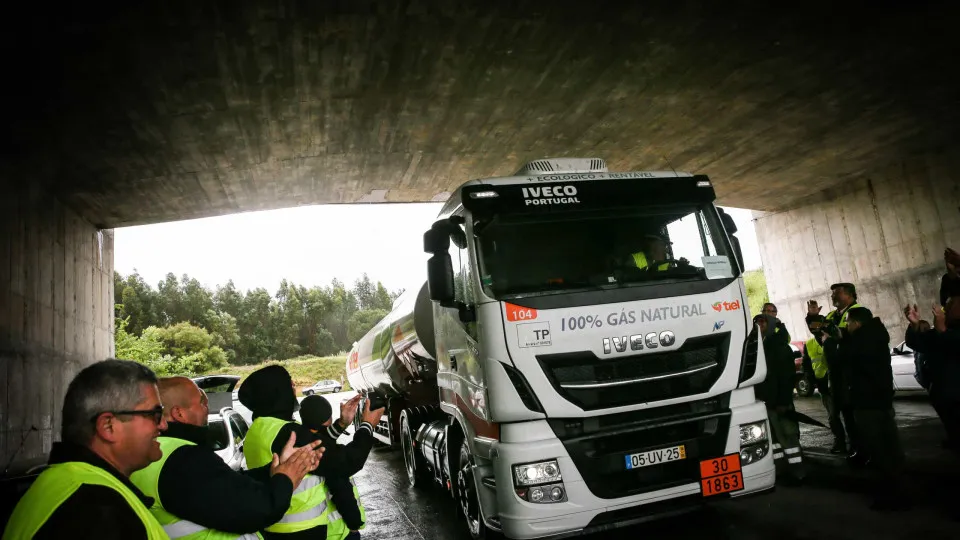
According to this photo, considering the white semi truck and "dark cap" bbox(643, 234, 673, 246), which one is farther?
"dark cap" bbox(643, 234, 673, 246)

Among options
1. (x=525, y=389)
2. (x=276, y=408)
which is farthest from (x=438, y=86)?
(x=276, y=408)

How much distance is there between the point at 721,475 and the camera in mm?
4559

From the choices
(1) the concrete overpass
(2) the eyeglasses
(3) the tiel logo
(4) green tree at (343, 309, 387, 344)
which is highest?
(4) green tree at (343, 309, 387, 344)

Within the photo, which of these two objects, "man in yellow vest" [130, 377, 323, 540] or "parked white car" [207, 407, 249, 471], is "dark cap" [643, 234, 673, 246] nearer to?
"man in yellow vest" [130, 377, 323, 540]

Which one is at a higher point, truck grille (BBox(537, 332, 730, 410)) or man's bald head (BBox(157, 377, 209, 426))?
man's bald head (BBox(157, 377, 209, 426))

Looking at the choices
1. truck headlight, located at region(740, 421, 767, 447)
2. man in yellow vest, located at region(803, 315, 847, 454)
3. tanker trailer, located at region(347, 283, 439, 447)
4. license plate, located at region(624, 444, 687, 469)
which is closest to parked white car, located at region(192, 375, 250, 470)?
tanker trailer, located at region(347, 283, 439, 447)

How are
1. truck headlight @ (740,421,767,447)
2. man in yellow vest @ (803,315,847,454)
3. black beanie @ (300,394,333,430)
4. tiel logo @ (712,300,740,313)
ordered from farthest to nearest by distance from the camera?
1. man in yellow vest @ (803,315,847,454)
2. tiel logo @ (712,300,740,313)
3. truck headlight @ (740,421,767,447)
4. black beanie @ (300,394,333,430)

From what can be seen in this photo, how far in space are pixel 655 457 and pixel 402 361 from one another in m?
5.22

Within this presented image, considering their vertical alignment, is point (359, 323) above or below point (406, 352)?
above

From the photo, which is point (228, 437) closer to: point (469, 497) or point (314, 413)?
point (469, 497)

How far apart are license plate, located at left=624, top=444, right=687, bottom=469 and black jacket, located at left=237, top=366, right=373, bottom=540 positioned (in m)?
1.97

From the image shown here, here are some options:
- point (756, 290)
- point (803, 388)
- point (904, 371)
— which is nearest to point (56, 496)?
point (904, 371)

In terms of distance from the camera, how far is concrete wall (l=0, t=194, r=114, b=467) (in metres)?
10.7

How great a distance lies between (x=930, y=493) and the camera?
18.6 feet
